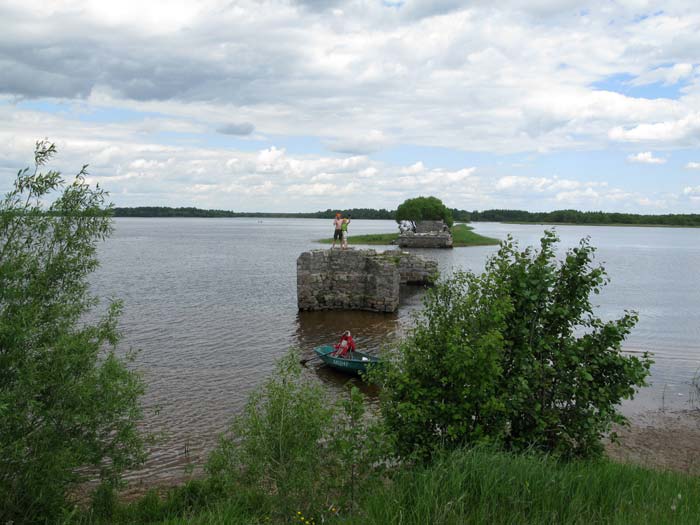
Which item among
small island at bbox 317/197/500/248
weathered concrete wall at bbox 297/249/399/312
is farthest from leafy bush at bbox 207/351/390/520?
small island at bbox 317/197/500/248

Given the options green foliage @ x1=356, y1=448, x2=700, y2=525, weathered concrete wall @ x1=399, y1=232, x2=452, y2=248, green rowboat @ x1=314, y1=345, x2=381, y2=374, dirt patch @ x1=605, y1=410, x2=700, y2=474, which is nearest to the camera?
green foliage @ x1=356, y1=448, x2=700, y2=525

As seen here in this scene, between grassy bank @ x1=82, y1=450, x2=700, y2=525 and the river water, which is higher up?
grassy bank @ x1=82, y1=450, x2=700, y2=525

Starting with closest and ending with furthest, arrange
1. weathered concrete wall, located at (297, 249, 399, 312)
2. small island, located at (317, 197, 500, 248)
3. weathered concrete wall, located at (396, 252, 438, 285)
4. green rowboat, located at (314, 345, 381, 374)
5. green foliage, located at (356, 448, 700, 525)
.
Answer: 1. green foliage, located at (356, 448, 700, 525)
2. green rowboat, located at (314, 345, 381, 374)
3. weathered concrete wall, located at (297, 249, 399, 312)
4. weathered concrete wall, located at (396, 252, 438, 285)
5. small island, located at (317, 197, 500, 248)

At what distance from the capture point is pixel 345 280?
38125 mm

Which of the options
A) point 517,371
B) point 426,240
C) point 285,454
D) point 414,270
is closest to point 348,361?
point 285,454

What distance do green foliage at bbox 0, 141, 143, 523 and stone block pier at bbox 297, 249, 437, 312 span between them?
999 inches

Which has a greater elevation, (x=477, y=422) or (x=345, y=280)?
(x=477, y=422)

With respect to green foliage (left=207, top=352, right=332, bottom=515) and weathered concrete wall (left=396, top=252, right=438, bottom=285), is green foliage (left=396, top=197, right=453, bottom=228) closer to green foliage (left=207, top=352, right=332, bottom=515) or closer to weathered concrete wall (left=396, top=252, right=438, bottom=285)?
weathered concrete wall (left=396, top=252, right=438, bottom=285)

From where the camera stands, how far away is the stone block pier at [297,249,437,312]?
37.5m

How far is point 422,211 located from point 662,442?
104711mm

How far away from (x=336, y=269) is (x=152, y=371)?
57.2 ft

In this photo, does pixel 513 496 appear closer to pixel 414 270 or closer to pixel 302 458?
pixel 302 458

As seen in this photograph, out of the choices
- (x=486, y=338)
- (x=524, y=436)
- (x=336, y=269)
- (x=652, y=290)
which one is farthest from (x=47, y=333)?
(x=652, y=290)

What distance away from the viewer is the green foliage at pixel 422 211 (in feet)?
390
